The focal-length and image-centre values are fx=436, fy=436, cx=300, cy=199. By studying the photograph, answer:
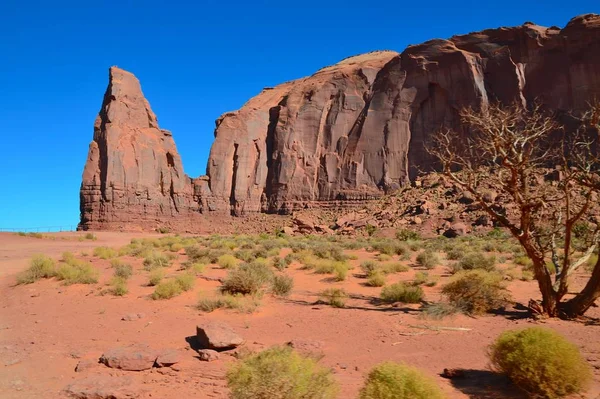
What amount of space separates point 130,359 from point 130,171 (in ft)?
179

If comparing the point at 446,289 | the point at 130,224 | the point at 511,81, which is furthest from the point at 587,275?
the point at 130,224

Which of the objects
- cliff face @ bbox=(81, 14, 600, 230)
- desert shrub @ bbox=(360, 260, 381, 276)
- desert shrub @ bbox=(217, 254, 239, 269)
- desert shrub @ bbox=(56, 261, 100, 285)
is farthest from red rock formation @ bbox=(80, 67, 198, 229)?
desert shrub @ bbox=(360, 260, 381, 276)

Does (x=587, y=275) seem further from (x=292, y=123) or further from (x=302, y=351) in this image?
Result: (x=292, y=123)

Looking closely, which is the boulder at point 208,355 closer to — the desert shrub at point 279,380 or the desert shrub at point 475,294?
the desert shrub at point 279,380

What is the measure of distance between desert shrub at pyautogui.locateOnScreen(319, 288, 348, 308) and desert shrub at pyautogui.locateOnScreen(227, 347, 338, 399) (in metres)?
5.69

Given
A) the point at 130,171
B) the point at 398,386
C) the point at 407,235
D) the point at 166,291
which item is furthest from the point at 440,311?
the point at 130,171

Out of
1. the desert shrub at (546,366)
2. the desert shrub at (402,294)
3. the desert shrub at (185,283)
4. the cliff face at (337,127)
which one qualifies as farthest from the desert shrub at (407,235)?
the desert shrub at (546,366)

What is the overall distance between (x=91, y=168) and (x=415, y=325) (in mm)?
56151

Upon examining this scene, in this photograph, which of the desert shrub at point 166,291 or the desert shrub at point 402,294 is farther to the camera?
the desert shrub at point 166,291

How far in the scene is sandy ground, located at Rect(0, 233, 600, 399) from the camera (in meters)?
5.44

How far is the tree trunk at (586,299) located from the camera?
26.7 feet

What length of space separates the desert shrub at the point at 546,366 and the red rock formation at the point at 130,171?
180ft

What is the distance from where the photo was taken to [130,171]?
56781 mm

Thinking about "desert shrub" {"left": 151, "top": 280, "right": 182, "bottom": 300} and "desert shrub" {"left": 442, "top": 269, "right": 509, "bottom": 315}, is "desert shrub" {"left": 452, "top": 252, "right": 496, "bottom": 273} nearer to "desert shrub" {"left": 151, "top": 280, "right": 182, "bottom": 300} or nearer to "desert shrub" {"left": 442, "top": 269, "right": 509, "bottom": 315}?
"desert shrub" {"left": 442, "top": 269, "right": 509, "bottom": 315}
